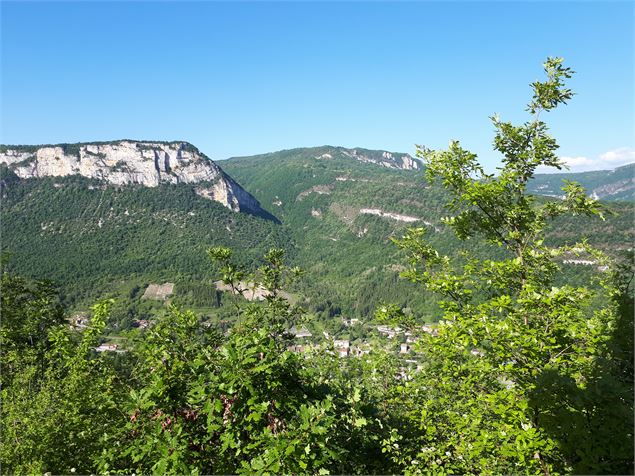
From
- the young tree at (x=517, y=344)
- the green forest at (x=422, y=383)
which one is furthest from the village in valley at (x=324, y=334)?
the young tree at (x=517, y=344)

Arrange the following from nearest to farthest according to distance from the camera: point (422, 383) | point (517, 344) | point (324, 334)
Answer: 1. point (517, 344)
2. point (422, 383)
3. point (324, 334)

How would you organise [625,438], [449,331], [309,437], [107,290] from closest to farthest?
[309,437] → [625,438] → [449,331] → [107,290]

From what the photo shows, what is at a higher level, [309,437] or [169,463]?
[309,437]

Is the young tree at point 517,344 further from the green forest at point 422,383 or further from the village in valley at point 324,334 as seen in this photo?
the village in valley at point 324,334

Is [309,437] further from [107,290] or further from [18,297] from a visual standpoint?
[107,290]

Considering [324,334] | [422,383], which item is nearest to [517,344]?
[422,383]

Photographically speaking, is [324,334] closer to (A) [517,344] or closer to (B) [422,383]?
(B) [422,383]

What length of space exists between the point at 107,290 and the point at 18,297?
18239 centimetres

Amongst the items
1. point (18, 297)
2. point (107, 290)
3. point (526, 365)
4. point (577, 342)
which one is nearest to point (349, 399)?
point (526, 365)

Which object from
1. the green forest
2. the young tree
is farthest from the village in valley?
the young tree

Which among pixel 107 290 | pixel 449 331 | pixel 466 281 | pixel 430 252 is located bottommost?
pixel 107 290

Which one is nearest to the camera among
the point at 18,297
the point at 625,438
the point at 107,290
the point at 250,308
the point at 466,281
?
the point at 625,438

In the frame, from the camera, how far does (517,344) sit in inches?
234

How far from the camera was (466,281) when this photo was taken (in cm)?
808
